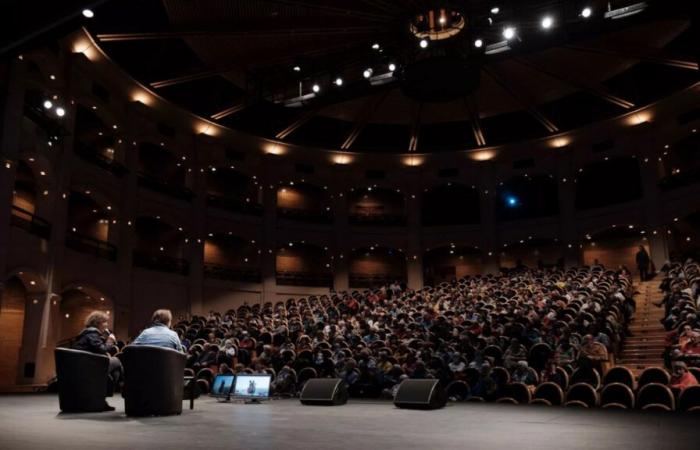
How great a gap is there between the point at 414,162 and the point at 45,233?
19.4m

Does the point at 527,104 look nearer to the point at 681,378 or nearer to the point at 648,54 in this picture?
the point at 648,54

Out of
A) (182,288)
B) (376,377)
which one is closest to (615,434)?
(376,377)

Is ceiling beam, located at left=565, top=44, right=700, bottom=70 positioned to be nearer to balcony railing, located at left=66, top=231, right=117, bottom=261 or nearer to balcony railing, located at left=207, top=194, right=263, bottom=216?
balcony railing, located at left=207, top=194, right=263, bottom=216

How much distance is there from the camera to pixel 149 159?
27047 millimetres

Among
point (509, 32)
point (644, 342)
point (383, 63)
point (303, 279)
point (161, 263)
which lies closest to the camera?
point (644, 342)

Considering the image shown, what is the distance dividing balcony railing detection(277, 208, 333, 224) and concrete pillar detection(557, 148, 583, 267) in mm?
11688

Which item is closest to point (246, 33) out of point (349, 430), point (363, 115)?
point (363, 115)

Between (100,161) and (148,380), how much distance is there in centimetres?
1688

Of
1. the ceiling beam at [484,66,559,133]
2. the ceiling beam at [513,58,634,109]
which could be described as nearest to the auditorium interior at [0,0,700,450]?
the ceiling beam at [513,58,634,109]

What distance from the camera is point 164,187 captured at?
2452 cm

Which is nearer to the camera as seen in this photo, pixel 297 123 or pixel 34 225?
pixel 34 225

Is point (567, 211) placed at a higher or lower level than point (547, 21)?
lower

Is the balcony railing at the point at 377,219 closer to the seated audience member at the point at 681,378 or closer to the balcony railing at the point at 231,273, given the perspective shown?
the balcony railing at the point at 231,273

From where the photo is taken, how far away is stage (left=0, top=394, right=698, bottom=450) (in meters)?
3.91
